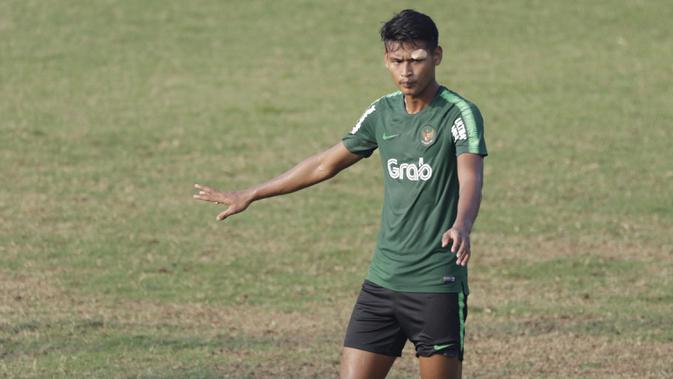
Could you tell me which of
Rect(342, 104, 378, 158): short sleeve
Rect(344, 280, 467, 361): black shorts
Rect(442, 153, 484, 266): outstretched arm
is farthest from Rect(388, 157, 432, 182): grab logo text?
Rect(344, 280, 467, 361): black shorts

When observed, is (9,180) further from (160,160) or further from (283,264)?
(283,264)

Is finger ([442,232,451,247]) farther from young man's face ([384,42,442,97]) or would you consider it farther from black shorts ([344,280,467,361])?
young man's face ([384,42,442,97])

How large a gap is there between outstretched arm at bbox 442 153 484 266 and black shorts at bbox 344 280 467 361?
0.43 meters

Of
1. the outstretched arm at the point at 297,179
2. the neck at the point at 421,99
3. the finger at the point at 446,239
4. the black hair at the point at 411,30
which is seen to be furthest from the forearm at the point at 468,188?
the outstretched arm at the point at 297,179

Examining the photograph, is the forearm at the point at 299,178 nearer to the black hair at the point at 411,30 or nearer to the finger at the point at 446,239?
the black hair at the point at 411,30

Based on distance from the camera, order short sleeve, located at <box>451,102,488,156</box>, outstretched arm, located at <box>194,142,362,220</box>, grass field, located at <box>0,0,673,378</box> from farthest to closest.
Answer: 1. grass field, located at <box>0,0,673,378</box>
2. outstretched arm, located at <box>194,142,362,220</box>
3. short sleeve, located at <box>451,102,488,156</box>

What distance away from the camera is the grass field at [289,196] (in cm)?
1066

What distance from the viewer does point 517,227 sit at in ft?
50.4

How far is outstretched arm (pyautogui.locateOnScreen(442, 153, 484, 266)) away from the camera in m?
6.12

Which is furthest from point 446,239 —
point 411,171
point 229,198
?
point 229,198

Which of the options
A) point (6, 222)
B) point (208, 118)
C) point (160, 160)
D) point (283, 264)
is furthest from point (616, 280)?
point (208, 118)

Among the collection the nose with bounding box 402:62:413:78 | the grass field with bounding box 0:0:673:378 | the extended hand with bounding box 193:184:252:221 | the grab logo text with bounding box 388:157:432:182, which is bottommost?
the grass field with bounding box 0:0:673:378

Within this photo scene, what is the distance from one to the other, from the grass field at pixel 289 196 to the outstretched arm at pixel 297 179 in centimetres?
249

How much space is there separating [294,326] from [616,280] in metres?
3.38
